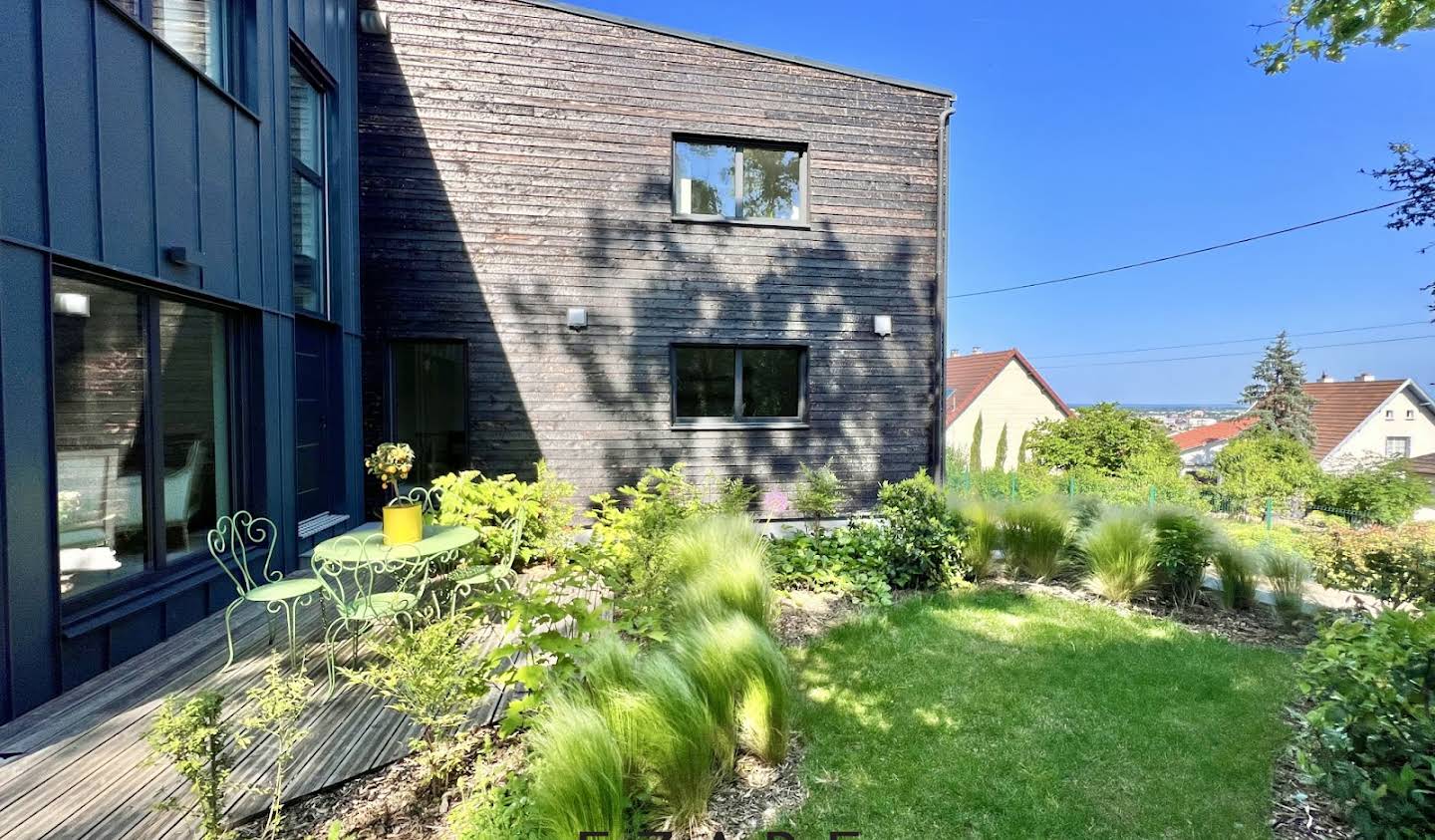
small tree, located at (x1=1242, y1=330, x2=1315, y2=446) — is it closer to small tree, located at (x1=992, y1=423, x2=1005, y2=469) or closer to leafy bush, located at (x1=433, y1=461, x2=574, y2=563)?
small tree, located at (x1=992, y1=423, x2=1005, y2=469)

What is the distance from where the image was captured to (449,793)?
2123 mm

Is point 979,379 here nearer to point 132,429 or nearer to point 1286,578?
point 1286,578

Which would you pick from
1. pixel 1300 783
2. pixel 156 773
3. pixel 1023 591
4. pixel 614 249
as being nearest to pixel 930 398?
pixel 1023 591

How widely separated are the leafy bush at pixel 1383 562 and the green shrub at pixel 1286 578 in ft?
0.59

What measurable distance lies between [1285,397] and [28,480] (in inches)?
1385

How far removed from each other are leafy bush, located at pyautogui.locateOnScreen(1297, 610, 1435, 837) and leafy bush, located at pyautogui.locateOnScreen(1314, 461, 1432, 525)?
11.3 metres

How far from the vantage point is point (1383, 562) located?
4102 millimetres

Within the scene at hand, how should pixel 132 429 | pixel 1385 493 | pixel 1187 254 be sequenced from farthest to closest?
pixel 1187 254
pixel 1385 493
pixel 132 429

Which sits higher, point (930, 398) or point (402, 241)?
A: point (402, 241)

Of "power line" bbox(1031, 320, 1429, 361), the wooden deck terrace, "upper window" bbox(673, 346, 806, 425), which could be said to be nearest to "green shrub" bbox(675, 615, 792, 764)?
the wooden deck terrace

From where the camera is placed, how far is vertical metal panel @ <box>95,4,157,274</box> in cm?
303

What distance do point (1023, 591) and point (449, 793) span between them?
4.49 m

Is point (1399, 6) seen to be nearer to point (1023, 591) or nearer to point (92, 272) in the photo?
point (1023, 591)

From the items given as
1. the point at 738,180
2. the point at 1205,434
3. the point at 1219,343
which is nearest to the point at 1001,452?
the point at 738,180
